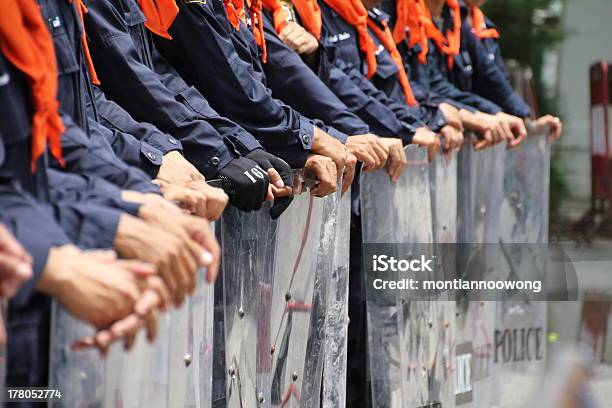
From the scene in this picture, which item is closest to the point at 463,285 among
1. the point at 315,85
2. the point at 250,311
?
the point at 315,85

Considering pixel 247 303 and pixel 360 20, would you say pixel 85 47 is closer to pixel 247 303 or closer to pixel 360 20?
pixel 247 303

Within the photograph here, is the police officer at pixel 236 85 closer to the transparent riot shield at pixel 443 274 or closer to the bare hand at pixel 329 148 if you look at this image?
the bare hand at pixel 329 148

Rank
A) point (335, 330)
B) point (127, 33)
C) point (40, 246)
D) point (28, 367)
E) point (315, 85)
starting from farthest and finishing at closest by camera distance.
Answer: point (315, 85) → point (335, 330) → point (127, 33) → point (28, 367) → point (40, 246)

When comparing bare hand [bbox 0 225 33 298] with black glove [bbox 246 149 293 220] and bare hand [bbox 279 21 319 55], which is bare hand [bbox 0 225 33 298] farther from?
bare hand [bbox 279 21 319 55]

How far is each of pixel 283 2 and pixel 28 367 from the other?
2951 mm

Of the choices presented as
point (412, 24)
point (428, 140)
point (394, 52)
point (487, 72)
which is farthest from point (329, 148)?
point (487, 72)

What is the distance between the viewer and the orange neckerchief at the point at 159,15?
4148 millimetres

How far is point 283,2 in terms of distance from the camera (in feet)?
17.5

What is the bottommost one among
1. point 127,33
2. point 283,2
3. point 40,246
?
point 40,246

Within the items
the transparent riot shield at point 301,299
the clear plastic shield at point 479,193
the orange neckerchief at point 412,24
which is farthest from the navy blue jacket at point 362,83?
the transparent riot shield at point 301,299

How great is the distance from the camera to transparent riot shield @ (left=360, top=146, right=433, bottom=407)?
4859 millimetres

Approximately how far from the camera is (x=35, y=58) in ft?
8.80

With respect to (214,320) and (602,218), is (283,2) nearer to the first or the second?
(214,320)

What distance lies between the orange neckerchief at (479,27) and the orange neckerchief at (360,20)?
1.85 meters
